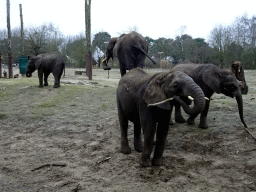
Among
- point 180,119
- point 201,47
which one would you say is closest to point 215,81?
point 180,119

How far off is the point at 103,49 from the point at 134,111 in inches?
1849

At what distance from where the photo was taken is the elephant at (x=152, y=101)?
367 centimetres

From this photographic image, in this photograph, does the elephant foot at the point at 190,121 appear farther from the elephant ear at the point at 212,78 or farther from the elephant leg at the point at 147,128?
the elephant leg at the point at 147,128

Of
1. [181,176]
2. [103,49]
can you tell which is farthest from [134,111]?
[103,49]

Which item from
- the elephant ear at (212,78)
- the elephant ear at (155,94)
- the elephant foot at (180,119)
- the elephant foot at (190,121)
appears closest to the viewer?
the elephant ear at (155,94)

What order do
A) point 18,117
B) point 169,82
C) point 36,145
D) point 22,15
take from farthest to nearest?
point 22,15 → point 18,117 → point 36,145 → point 169,82

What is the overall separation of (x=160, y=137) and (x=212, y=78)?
2.16 meters

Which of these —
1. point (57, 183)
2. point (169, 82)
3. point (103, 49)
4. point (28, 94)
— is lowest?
point (57, 183)

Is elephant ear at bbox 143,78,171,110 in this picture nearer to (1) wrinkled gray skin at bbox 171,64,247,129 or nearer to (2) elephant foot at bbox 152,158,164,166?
(2) elephant foot at bbox 152,158,164,166

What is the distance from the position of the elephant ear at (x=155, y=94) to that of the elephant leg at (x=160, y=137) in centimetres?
41

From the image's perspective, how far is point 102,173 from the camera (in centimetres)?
432

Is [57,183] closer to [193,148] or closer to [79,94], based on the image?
[193,148]

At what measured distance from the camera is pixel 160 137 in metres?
4.35

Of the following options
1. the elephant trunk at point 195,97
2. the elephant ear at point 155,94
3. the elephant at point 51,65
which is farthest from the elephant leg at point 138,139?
the elephant at point 51,65
